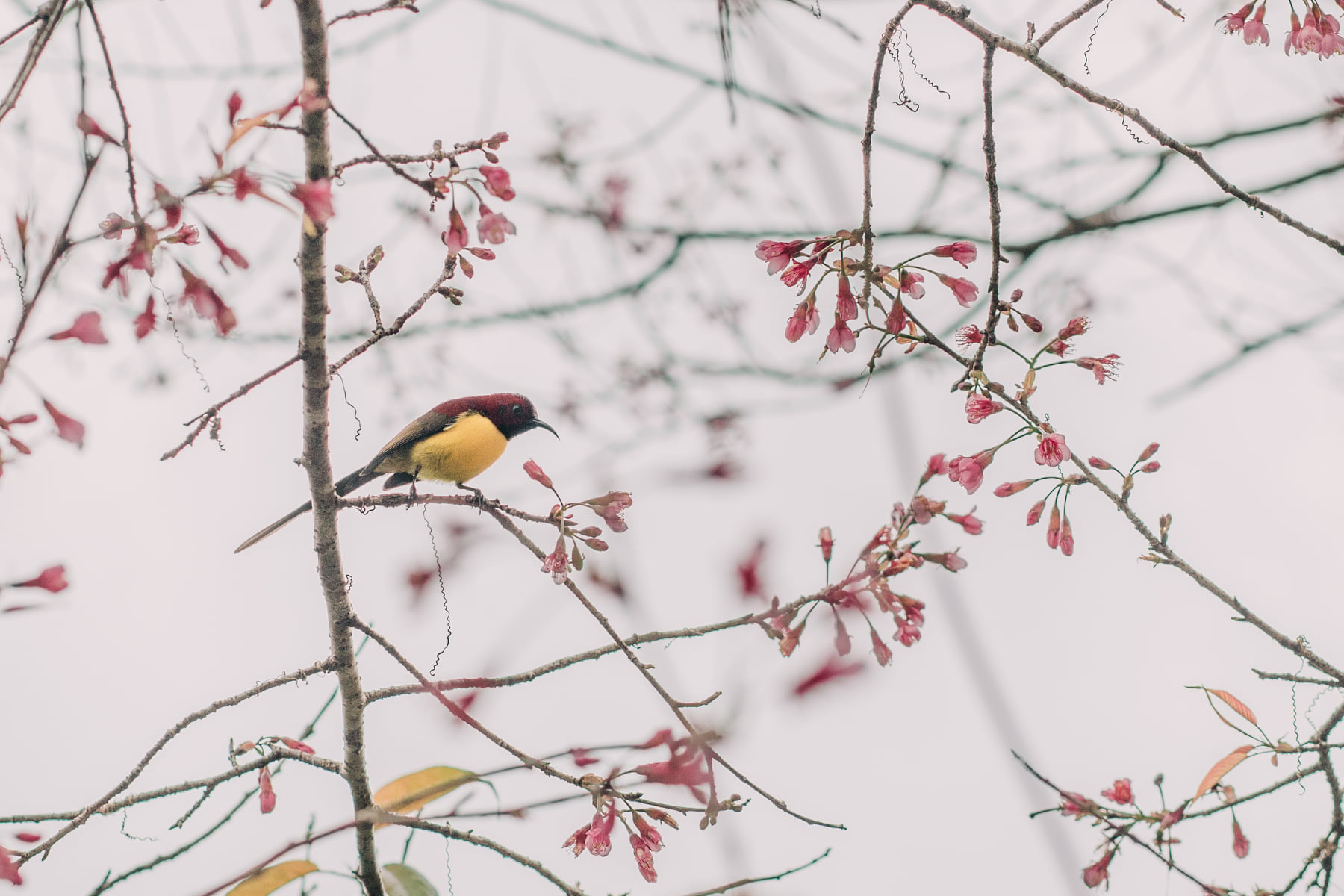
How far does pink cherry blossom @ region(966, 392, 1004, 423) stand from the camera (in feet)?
6.82

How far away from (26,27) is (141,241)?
34 cm

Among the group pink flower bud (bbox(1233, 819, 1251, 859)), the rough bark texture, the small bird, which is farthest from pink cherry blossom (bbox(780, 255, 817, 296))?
the small bird

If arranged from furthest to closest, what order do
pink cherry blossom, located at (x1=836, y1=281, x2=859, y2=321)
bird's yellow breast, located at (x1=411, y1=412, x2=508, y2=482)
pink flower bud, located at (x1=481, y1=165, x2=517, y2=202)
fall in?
bird's yellow breast, located at (x1=411, y1=412, x2=508, y2=482) → pink cherry blossom, located at (x1=836, y1=281, x2=859, y2=321) → pink flower bud, located at (x1=481, y1=165, x2=517, y2=202)

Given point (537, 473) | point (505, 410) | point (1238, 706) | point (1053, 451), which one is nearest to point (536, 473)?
point (537, 473)

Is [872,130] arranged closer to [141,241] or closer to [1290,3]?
[141,241]

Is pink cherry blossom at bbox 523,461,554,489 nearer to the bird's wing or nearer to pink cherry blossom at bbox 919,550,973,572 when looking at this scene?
pink cherry blossom at bbox 919,550,973,572

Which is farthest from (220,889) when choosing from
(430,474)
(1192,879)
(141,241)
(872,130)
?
(430,474)

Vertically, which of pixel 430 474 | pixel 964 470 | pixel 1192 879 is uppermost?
pixel 430 474

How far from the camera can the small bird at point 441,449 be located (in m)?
3.87

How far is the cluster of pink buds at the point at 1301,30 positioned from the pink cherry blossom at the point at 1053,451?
36.1 inches

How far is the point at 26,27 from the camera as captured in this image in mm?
1394

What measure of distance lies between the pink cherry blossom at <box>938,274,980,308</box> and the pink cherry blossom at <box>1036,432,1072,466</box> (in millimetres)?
303

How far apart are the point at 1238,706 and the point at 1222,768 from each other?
13 cm

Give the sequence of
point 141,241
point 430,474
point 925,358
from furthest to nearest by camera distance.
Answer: point 925,358, point 430,474, point 141,241
